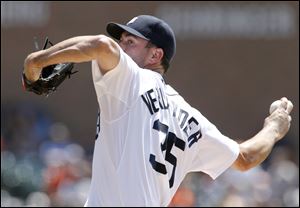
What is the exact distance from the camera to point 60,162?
992 cm

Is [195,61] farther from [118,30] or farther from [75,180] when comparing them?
[118,30]

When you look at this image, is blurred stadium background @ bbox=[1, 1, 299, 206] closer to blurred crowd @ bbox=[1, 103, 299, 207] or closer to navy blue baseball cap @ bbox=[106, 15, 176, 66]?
blurred crowd @ bbox=[1, 103, 299, 207]

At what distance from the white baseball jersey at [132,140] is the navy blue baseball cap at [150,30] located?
26 cm

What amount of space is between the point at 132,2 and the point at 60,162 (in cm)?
363

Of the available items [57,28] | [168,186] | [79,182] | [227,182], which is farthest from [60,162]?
[168,186]

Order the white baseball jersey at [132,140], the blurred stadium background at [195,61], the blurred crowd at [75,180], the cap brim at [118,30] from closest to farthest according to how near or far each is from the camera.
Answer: the white baseball jersey at [132,140] → the cap brim at [118,30] → the blurred crowd at [75,180] → the blurred stadium background at [195,61]

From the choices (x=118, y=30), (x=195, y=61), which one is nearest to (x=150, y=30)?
(x=118, y=30)

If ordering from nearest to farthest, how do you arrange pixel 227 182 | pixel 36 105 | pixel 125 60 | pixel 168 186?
pixel 125 60 → pixel 168 186 → pixel 227 182 → pixel 36 105

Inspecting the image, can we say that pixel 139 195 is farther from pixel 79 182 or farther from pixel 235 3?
pixel 235 3

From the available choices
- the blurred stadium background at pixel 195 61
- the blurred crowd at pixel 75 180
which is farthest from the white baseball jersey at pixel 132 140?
the blurred stadium background at pixel 195 61

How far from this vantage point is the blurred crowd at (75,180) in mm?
8656

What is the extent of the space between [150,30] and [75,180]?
5.54m

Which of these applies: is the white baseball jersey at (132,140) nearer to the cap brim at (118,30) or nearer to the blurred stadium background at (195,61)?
the cap brim at (118,30)

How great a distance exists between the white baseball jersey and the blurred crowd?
4.68m
